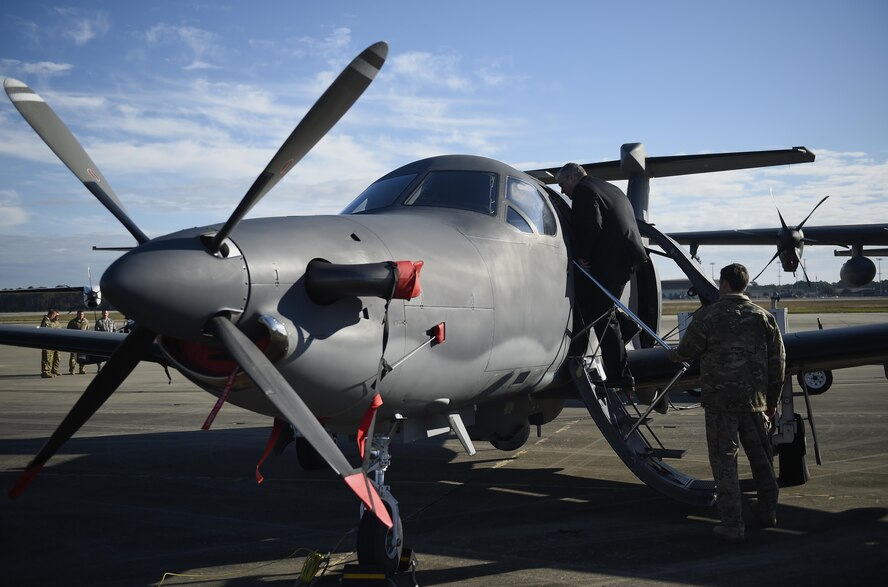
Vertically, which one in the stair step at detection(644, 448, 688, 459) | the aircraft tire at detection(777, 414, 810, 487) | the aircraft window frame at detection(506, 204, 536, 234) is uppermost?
the aircraft window frame at detection(506, 204, 536, 234)

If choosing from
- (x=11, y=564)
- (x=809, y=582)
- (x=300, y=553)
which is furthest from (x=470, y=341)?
(x=11, y=564)

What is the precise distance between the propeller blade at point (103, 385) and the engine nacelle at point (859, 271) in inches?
1182

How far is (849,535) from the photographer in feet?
19.7

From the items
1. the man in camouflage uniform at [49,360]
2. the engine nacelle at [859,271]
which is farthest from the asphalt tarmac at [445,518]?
the engine nacelle at [859,271]

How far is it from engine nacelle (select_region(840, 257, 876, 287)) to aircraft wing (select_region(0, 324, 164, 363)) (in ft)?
90.6

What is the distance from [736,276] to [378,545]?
3.61m

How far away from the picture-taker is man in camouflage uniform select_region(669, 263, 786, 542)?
6008mm

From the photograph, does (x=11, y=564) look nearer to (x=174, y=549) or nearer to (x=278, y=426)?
(x=174, y=549)

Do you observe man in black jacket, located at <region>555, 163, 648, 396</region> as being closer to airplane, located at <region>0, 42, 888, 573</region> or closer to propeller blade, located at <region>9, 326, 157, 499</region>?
airplane, located at <region>0, 42, 888, 573</region>

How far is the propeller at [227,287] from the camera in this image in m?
3.68

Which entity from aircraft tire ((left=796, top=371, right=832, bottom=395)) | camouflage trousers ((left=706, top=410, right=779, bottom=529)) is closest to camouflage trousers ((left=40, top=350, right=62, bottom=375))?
aircraft tire ((left=796, top=371, right=832, bottom=395))

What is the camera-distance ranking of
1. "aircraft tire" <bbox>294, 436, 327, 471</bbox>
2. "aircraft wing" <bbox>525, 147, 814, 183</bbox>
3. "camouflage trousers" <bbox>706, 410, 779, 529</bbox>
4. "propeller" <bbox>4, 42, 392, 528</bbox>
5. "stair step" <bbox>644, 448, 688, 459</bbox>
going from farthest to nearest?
"aircraft wing" <bbox>525, 147, 814, 183</bbox> → "aircraft tire" <bbox>294, 436, 327, 471</bbox> → "stair step" <bbox>644, 448, 688, 459</bbox> → "camouflage trousers" <bbox>706, 410, 779, 529</bbox> → "propeller" <bbox>4, 42, 392, 528</bbox>

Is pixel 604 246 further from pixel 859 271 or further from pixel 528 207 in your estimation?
pixel 859 271

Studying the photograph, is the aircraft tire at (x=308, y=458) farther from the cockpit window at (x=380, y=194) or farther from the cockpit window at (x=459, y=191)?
the cockpit window at (x=459, y=191)
